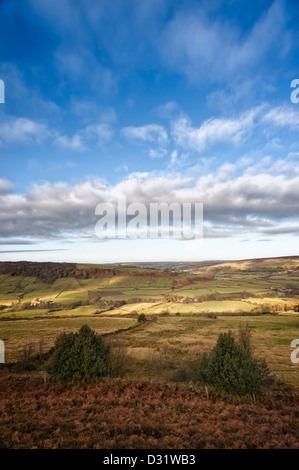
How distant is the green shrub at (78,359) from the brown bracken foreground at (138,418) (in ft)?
3.33

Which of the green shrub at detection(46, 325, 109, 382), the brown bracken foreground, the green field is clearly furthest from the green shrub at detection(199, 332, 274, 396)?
the green shrub at detection(46, 325, 109, 382)

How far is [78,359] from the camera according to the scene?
18.5m

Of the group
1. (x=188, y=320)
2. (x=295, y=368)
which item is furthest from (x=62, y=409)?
(x=188, y=320)

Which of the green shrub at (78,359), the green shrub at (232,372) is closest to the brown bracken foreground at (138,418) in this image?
the green shrub at (78,359)

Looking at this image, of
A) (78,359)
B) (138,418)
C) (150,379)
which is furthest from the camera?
(150,379)

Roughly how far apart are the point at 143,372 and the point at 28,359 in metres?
14.3

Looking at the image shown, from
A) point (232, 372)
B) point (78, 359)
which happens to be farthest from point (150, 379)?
point (232, 372)

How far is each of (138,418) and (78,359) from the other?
28.9ft

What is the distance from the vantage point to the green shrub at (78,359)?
708 inches

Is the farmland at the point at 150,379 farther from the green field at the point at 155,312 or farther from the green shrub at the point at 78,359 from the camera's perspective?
the green shrub at the point at 78,359

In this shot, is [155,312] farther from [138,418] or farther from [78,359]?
[138,418]

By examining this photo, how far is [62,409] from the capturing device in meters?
12.9

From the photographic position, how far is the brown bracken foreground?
9.03 metres

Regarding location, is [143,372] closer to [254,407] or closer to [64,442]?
[254,407]
